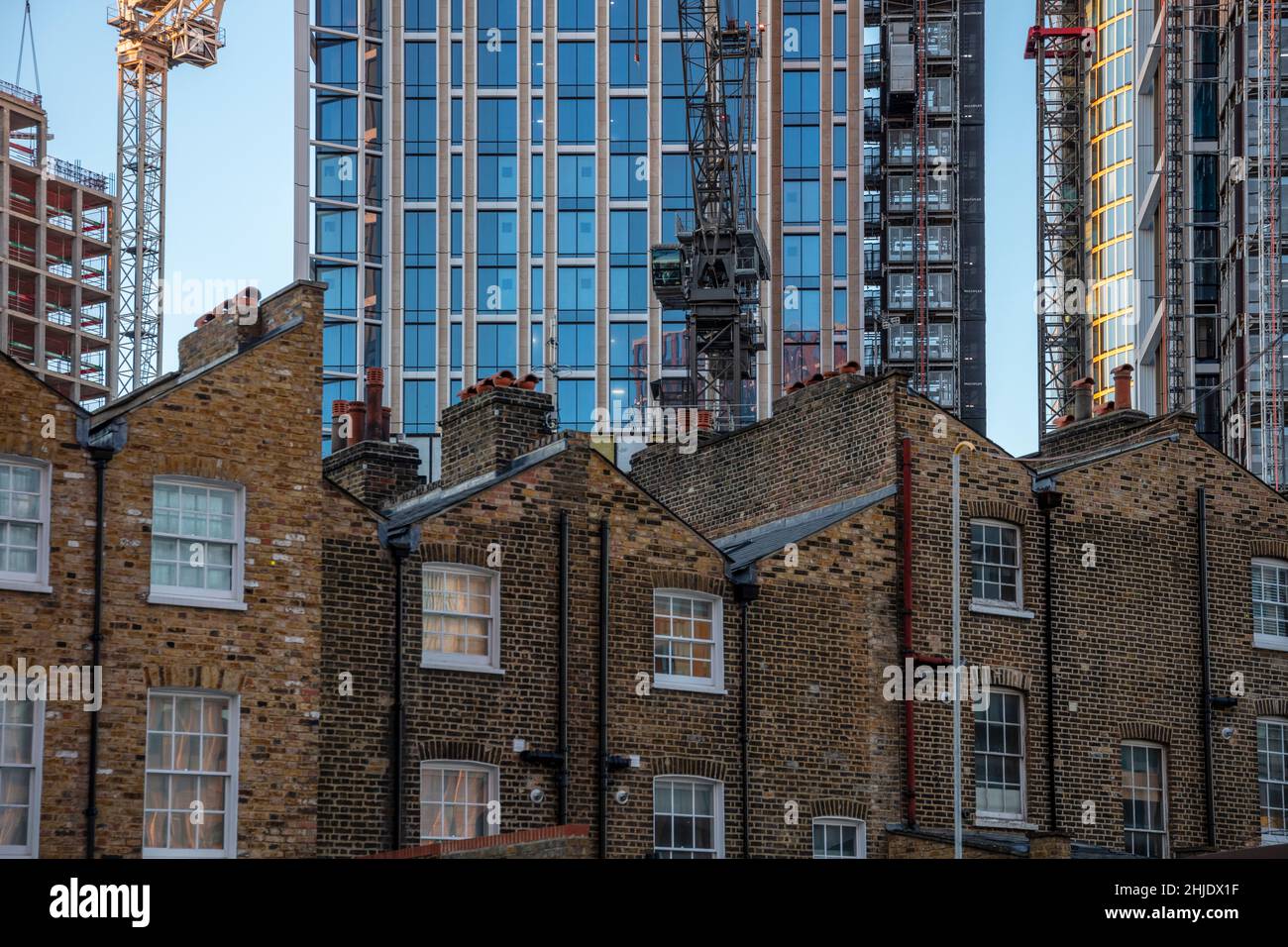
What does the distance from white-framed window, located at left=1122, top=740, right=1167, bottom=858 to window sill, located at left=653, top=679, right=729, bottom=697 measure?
8435 millimetres

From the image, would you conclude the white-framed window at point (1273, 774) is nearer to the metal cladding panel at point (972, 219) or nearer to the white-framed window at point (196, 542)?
the white-framed window at point (196, 542)

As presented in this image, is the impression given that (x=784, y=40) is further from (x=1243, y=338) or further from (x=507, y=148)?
(x=1243, y=338)

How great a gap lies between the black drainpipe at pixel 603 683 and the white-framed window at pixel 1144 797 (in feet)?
34.5

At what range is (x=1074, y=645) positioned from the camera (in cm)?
3669

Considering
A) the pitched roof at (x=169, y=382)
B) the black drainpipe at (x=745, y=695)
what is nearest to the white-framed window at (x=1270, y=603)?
the black drainpipe at (x=745, y=695)

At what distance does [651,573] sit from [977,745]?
22.4ft

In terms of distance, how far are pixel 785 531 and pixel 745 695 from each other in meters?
4.37

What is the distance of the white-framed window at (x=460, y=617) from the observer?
30.8 m

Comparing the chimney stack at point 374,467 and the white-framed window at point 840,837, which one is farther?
the chimney stack at point 374,467

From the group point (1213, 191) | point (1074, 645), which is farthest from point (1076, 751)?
point (1213, 191)

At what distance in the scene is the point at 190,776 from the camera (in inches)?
1094

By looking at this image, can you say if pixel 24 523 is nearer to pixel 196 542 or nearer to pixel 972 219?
pixel 196 542

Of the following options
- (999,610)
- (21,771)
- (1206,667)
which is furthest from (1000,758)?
(21,771)

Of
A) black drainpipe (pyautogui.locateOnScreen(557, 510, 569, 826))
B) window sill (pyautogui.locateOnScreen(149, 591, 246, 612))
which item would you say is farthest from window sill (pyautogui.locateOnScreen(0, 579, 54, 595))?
black drainpipe (pyautogui.locateOnScreen(557, 510, 569, 826))
